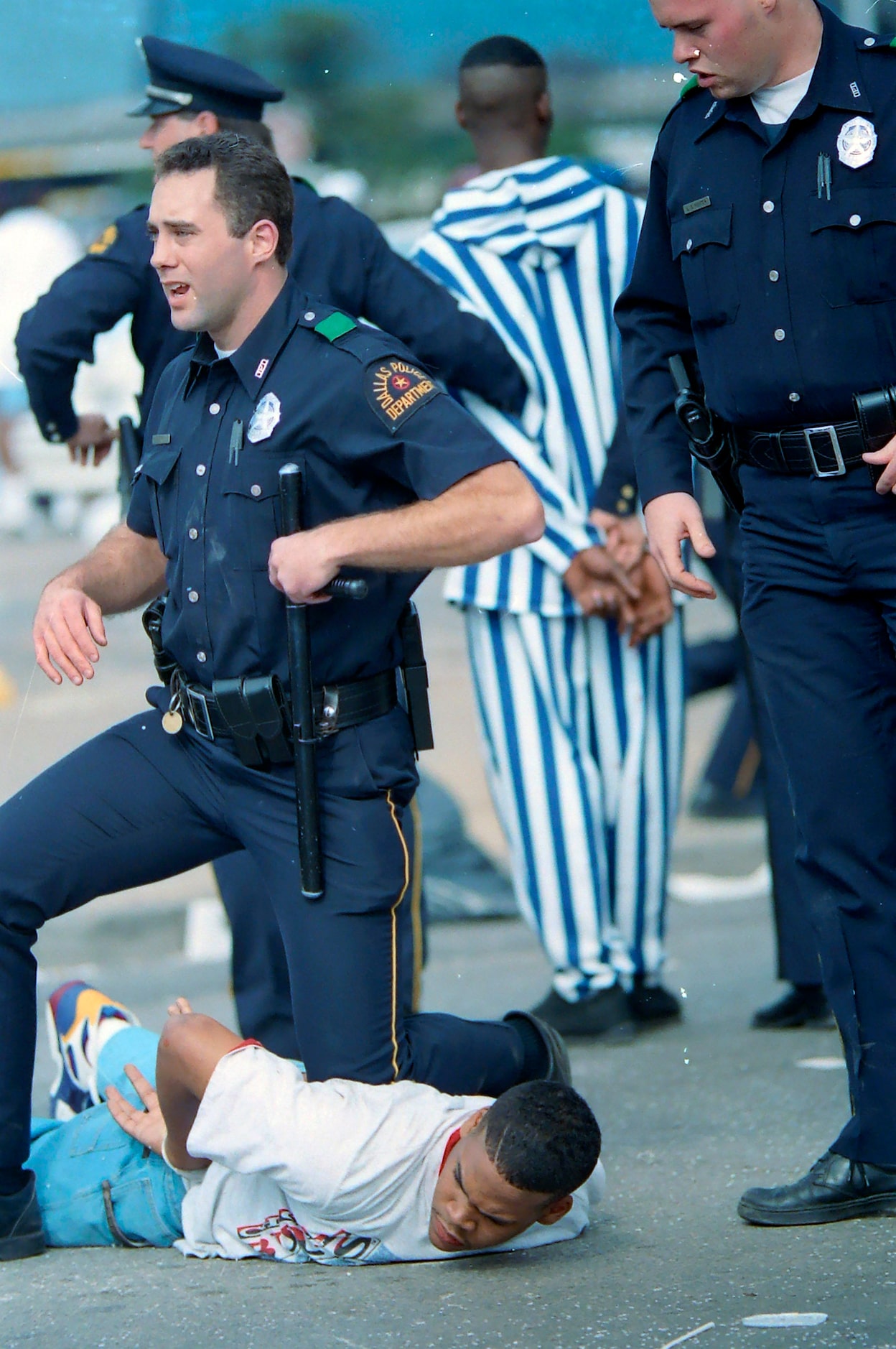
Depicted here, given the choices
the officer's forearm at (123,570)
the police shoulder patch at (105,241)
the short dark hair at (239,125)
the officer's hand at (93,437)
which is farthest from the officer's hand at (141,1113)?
the short dark hair at (239,125)

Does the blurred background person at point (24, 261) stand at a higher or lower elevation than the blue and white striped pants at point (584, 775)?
higher

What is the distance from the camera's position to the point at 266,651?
3068 millimetres

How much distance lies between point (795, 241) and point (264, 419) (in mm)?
875

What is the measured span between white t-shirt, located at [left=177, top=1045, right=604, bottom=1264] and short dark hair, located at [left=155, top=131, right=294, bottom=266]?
4.37 feet

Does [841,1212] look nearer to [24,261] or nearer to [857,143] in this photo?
[857,143]

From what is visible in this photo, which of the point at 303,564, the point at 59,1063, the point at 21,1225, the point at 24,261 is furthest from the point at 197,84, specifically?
the point at 21,1225

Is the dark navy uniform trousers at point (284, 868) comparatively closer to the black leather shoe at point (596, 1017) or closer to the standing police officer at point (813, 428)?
the standing police officer at point (813, 428)

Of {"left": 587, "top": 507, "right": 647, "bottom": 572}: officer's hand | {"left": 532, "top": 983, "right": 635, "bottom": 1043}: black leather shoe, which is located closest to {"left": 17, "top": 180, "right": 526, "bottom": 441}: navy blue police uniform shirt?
{"left": 587, "top": 507, "right": 647, "bottom": 572}: officer's hand

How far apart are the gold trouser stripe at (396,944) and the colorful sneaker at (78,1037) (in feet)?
2.53

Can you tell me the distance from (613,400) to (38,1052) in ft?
6.94

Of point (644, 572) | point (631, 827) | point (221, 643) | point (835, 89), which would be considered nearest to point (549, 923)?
point (631, 827)

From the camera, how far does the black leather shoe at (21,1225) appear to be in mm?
3047

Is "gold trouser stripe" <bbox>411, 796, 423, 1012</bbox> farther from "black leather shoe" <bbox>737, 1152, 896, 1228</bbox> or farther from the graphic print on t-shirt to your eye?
"black leather shoe" <bbox>737, 1152, 896, 1228</bbox>

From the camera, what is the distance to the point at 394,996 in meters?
3.08
